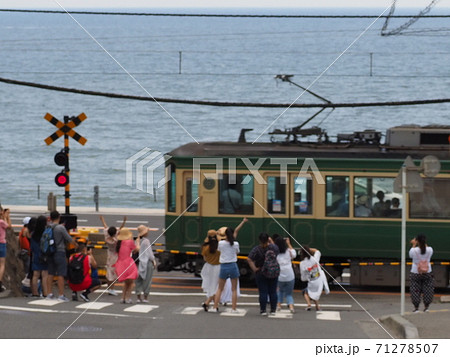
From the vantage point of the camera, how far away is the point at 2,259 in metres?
19.2

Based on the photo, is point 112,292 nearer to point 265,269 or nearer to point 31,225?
point 31,225

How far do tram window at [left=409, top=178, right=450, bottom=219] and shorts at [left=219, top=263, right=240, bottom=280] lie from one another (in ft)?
17.9

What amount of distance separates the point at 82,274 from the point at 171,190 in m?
4.78

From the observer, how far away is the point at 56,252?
759 inches

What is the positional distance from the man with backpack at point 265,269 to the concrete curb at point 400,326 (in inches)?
72.8

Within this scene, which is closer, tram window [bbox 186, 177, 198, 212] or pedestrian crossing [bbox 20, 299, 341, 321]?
pedestrian crossing [bbox 20, 299, 341, 321]

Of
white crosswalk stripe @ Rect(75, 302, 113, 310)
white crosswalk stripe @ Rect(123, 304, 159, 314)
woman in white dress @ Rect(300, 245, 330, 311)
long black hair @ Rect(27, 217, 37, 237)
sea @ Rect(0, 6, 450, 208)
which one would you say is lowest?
white crosswalk stripe @ Rect(123, 304, 159, 314)

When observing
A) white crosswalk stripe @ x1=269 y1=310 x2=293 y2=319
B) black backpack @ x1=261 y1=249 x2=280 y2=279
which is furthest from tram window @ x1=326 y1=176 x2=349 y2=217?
black backpack @ x1=261 y1=249 x2=280 y2=279

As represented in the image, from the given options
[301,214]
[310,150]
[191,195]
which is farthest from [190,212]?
[310,150]

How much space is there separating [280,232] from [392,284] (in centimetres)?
250

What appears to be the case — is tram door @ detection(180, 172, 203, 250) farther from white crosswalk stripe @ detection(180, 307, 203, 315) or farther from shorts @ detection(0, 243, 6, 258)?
shorts @ detection(0, 243, 6, 258)

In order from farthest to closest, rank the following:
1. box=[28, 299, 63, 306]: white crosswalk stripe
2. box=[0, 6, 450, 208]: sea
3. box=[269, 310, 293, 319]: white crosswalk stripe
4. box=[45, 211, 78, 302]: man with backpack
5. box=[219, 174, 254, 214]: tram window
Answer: box=[0, 6, 450, 208]: sea → box=[219, 174, 254, 214]: tram window → box=[45, 211, 78, 302]: man with backpack → box=[28, 299, 63, 306]: white crosswalk stripe → box=[269, 310, 293, 319]: white crosswalk stripe

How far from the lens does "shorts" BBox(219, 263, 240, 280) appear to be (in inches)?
727

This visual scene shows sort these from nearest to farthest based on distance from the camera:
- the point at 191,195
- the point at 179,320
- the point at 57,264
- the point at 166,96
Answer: the point at 179,320 → the point at 57,264 → the point at 191,195 → the point at 166,96
